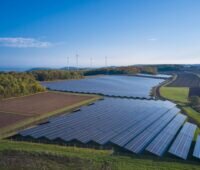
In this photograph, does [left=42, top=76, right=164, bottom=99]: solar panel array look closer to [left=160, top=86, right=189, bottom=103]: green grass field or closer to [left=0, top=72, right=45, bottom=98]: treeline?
[left=160, top=86, right=189, bottom=103]: green grass field

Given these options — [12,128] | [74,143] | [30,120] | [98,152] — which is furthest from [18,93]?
[98,152]

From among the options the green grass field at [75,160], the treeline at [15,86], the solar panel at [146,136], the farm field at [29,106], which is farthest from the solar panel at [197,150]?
the treeline at [15,86]

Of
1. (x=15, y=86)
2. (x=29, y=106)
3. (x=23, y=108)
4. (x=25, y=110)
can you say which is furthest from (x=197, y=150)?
(x=15, y=86)

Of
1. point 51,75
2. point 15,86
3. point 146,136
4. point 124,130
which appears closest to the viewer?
point 146,136

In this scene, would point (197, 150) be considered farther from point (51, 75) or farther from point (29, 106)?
point (51, 75)

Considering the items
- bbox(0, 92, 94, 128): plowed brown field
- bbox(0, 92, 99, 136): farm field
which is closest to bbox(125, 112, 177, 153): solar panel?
bbox(0, 92, 99, 136): farm field
